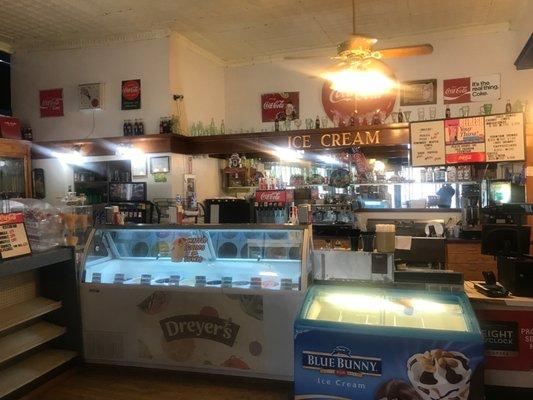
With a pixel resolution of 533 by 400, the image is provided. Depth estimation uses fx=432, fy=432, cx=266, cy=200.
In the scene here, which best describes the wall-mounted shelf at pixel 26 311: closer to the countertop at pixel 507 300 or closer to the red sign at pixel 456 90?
the countertop at pixel 507 300

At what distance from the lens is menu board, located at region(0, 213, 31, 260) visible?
322 centimetres

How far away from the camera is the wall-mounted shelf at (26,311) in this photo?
3.34 meters

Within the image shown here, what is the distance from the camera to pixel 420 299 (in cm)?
290

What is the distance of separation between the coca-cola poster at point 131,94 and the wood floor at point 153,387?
4.03 meters

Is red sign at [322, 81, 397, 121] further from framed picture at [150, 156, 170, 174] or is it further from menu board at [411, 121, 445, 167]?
framed picture at [150, 156, 170, 174]

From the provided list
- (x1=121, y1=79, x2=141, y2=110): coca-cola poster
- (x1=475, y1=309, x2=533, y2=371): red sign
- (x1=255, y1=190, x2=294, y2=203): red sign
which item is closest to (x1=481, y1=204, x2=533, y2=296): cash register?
(x1=475, y1=309, x2=533, y2=371): red sign

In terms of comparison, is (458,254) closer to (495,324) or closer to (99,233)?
(495,324)

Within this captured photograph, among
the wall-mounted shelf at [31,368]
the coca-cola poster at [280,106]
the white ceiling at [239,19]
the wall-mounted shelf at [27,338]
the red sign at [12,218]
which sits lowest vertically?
the wall-mounted shelf at [31,368]

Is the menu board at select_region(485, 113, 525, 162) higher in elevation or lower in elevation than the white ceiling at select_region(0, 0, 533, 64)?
lower

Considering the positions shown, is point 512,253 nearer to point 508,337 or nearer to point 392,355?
point 508,337

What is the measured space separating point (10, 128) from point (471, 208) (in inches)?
277

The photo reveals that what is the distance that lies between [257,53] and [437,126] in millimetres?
3464

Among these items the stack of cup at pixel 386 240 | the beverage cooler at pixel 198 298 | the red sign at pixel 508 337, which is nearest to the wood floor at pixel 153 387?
the beverage cooler at pixel 198 298

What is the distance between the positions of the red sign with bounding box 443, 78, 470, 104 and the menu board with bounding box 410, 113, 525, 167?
1.44 meters
